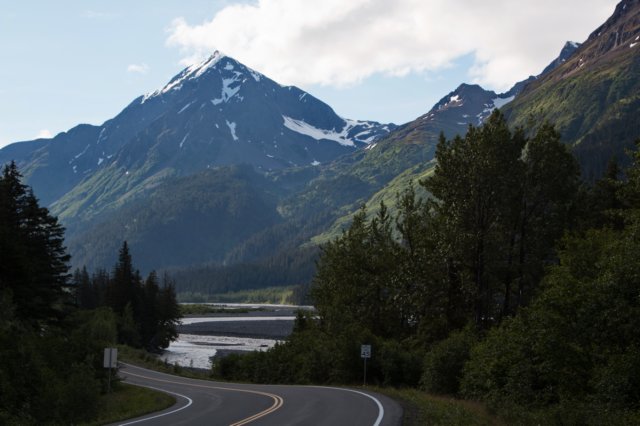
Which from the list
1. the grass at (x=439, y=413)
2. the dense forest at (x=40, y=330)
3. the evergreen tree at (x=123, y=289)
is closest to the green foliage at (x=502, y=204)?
the grass at (x=439, y=413)

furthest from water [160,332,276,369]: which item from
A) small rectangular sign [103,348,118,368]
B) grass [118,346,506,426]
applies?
grass [118,346,506,426]

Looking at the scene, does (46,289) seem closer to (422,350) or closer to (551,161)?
(422,350)

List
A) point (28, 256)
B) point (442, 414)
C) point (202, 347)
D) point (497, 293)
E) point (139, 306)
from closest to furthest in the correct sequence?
point (442, 414) < point (497, 293) < point (28, 256) < point (139, 306) < point (202, 347)

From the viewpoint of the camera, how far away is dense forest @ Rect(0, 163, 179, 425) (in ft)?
92.0

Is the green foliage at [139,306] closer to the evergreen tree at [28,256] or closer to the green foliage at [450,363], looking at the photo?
the evergreen tree at [28,256]

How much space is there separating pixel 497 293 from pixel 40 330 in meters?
35.1

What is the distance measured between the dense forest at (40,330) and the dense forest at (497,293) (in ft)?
56.2

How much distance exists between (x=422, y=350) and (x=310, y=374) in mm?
10466

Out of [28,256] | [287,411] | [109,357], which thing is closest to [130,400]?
[109,357]

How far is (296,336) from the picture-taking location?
60281 millimetres

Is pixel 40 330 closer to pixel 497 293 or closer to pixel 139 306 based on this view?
pixel 497 293

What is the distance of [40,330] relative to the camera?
4878 centimetres

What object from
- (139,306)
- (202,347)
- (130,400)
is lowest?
(202,347)

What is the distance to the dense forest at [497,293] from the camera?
83.8ft
